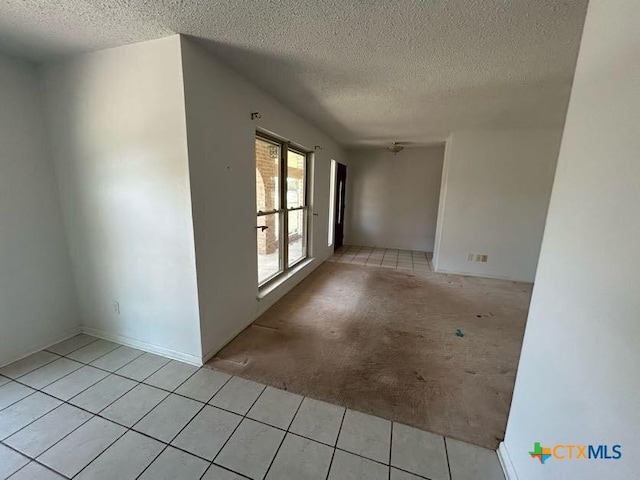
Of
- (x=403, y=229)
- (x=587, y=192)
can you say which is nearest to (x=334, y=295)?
(x=587, y=192)

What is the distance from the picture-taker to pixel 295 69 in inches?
80.5

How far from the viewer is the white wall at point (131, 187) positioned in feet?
5.78

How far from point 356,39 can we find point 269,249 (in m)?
2.34

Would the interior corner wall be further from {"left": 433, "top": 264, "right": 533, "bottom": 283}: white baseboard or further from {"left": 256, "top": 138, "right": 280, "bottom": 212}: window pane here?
{"left": 433, "top": 264, "right": 533, "bottom": 283}: white baseboard

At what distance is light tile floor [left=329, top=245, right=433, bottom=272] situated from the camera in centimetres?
490

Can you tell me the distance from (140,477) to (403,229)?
19.1 ft

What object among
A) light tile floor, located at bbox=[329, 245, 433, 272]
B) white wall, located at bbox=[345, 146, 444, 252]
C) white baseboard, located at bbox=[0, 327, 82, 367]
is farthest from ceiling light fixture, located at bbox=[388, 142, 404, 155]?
white baseboard, located at bbox=[0, 327, 82, 367]

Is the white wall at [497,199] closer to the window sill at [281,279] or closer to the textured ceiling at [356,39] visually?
the textured ceiling at [356,39]

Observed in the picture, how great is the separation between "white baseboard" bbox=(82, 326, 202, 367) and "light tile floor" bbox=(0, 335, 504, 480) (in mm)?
142

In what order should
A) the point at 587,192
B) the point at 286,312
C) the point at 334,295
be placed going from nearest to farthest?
the point at 587,192 → the point at 286,312 → the point at 334,295

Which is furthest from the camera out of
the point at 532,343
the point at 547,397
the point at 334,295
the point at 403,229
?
the point at 403,229

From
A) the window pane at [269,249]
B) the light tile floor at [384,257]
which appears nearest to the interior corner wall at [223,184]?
the window pane at [269,249]

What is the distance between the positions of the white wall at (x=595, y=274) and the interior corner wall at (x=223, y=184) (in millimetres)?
1992

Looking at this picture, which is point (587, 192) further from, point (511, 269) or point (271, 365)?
point (511, 269)
